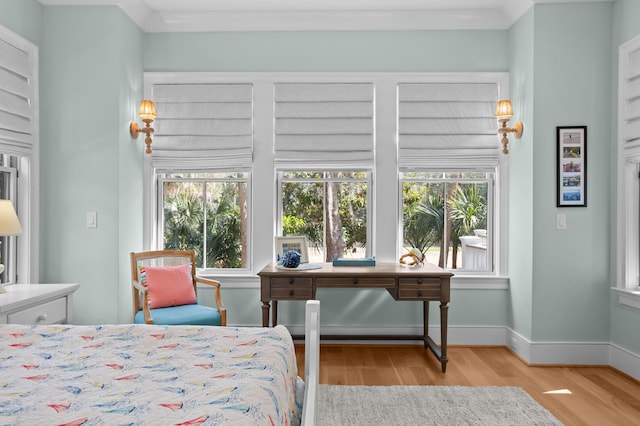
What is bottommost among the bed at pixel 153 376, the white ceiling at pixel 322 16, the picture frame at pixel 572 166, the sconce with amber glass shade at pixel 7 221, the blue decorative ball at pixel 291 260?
the bed at pixel 153 376

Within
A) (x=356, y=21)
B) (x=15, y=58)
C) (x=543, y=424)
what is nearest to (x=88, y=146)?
(x=15, y=58)

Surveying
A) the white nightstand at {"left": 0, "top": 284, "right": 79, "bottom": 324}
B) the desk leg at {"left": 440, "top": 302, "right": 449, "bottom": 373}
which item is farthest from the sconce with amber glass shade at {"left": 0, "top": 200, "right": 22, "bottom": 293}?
the desk leg at {"left": 440, "top": 302, "right": 449, "bottom": 373}

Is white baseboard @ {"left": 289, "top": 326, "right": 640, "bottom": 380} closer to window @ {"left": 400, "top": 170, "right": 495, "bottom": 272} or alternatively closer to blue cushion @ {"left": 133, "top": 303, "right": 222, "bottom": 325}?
window @ {"left": 400, "top": 170, "right": 495, "bottom": 272}

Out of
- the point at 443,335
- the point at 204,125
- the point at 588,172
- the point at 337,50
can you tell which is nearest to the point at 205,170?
the point at 204,125

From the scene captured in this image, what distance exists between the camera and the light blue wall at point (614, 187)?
11.2 feet

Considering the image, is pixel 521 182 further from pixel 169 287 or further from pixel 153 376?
pixel 153 376

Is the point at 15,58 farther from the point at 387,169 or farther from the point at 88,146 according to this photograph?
the point at 387,169

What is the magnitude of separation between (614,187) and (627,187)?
4.1 inches

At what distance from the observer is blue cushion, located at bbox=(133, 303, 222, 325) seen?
3275mm

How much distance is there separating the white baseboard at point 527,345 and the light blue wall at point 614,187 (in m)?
0.09

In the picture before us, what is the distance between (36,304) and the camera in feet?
8.76

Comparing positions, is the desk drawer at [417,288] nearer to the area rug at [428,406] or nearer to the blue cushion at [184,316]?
the area rug at [428,406]

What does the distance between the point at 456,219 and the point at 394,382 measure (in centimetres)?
167

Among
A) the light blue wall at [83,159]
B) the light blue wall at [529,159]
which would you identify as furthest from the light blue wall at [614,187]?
the light blue wall at [83,159]
